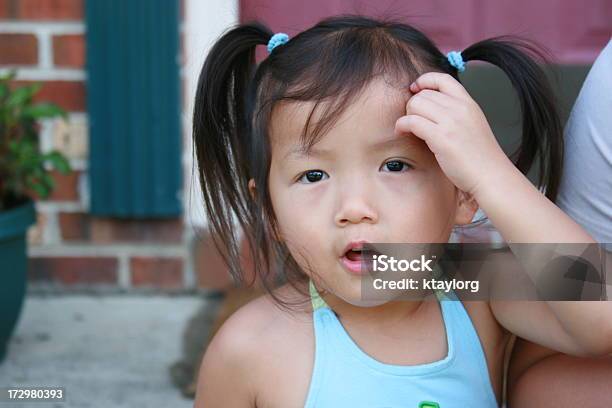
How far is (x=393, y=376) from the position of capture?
1632 mm

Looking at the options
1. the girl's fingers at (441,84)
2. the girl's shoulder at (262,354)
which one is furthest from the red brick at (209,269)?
the girl's fingers at (441,84)

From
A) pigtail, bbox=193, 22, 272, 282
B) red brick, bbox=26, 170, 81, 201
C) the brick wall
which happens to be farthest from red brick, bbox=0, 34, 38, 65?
pigtail, bbox=193, 22, 272, 282

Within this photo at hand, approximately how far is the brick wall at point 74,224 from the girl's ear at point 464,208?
5.51 feet

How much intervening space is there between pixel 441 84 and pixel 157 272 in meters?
2.08

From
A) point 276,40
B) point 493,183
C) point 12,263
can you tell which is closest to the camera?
point 493,183

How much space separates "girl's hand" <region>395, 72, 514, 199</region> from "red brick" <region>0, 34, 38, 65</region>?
6.86ft

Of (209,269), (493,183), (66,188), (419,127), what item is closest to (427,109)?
(419,127)

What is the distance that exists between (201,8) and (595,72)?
1.93 meters

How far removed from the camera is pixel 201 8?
3256 millimetres

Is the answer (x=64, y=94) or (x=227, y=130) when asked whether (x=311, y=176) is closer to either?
(x=227, y=130)

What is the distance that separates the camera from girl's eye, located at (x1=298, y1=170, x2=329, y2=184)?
1.58 meters

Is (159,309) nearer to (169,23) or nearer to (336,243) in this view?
(169,23)

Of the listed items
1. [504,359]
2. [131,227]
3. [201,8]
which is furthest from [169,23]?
[504,359]

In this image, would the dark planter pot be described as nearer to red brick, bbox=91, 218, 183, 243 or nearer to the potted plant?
the potted plant
